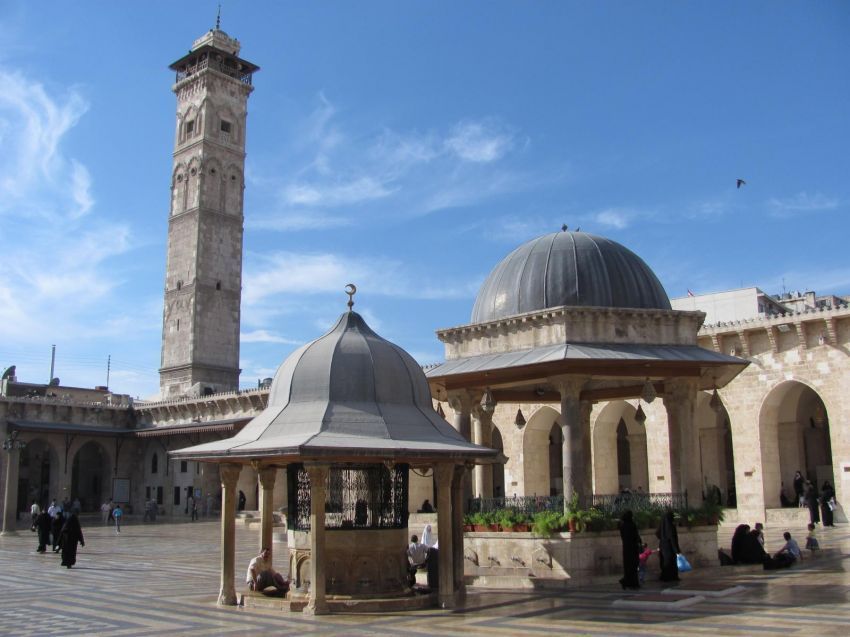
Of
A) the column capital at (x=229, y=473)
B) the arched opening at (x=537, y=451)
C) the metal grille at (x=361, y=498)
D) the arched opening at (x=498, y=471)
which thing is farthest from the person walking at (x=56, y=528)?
the arched opening at (x=498, y=471)

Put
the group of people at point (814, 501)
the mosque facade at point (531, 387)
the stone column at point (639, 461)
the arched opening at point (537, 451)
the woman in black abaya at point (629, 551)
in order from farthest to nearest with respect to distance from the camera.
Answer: the arched opening at point (537, 451) < the stone column at point (639, 461) < the group of people at point (814, 501) < the mosque facade at point (531, 387) < the woman in black abaya at point (629, 551)

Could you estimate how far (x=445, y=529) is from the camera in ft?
33.9

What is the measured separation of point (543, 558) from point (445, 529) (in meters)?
2.67

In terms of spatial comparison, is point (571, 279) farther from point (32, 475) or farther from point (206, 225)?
point (32, 475)

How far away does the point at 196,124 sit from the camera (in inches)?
2045

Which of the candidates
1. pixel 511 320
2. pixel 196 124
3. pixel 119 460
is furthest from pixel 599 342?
pixel 196 124

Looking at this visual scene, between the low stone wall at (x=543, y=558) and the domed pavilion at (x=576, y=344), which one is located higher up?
the domed pavilion at (x=576, y=344)

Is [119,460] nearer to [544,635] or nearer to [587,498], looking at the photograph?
[587,498]

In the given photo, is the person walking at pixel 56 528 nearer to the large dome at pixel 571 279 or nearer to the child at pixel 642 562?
the large dome at pixel 571 279

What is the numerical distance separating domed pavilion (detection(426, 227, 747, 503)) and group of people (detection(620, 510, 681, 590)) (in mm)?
1160

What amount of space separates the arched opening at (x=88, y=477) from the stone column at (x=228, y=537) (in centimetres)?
4287

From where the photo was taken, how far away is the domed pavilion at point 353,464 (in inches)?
380

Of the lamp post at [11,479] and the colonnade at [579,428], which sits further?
the lamp post at [11,479]

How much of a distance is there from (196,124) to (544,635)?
160ft
